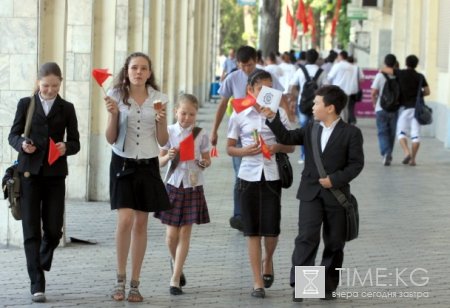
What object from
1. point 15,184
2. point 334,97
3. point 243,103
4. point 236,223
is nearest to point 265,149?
point 243,103

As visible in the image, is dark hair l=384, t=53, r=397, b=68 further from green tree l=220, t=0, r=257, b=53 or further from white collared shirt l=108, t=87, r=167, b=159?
green tree l=220, t=0, r=257, b=53

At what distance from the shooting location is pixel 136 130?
9.45 m

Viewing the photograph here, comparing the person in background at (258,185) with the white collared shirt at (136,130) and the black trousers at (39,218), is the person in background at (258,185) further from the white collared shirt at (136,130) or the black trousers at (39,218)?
the black trousers at (39,218)

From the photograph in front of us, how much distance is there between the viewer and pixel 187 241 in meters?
9.95

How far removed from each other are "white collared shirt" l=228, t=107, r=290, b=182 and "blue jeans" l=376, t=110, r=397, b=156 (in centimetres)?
1200

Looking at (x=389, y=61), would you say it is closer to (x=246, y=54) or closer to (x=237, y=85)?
(x=237, y=85)

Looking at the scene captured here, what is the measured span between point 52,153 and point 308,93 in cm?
1247

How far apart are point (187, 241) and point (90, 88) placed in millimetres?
5865

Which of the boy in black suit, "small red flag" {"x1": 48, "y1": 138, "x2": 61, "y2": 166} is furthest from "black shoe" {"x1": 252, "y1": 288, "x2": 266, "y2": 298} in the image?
"small red flag" {"x1": 48, "y1": 138, "x2": 61, "y2": 166}

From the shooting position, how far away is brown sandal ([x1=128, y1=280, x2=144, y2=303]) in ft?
30.8

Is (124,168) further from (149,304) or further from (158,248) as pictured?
(158,248)

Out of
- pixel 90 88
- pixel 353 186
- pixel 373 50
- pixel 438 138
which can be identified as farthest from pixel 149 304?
pixel 373 50

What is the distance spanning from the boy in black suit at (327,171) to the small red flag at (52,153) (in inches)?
61.0

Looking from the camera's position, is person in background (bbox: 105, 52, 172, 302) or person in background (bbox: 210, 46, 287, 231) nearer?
person in background (bbox: 105, 52, 172, 302)
